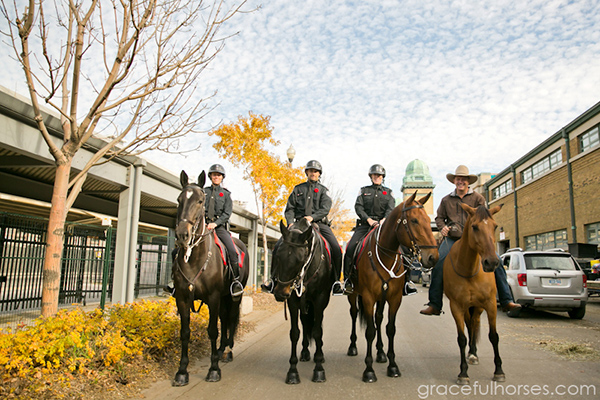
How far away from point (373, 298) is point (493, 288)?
5.62 ft

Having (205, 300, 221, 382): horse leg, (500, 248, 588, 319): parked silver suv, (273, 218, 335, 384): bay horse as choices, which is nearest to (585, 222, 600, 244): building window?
(500, 248, 588, 319): parked silver suv

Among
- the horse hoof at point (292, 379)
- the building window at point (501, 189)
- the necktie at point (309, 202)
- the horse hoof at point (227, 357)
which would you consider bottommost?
the horse hoof at point (227, 357)

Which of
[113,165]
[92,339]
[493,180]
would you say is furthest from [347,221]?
[92,339]

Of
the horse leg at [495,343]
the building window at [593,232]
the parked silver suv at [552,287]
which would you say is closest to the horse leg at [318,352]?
the horse leg at [495,343]

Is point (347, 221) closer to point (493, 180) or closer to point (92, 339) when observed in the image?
point (493, 180)

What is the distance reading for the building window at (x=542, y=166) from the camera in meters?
28.3

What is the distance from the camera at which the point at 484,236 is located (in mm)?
5344

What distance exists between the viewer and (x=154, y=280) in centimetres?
1416

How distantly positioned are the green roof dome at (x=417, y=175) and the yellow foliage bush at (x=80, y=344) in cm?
8627

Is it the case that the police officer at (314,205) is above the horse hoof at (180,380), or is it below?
above

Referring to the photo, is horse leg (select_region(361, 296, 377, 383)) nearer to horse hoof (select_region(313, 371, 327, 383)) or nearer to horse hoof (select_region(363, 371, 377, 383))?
horse hoof (select_region(363, 371, 377, 383))

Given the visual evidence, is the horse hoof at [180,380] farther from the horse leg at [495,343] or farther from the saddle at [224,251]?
the horse leg at [495,343]

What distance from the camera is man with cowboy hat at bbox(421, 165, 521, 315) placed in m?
6.37

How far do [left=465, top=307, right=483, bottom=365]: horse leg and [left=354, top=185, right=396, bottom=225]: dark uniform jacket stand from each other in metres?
2.16
